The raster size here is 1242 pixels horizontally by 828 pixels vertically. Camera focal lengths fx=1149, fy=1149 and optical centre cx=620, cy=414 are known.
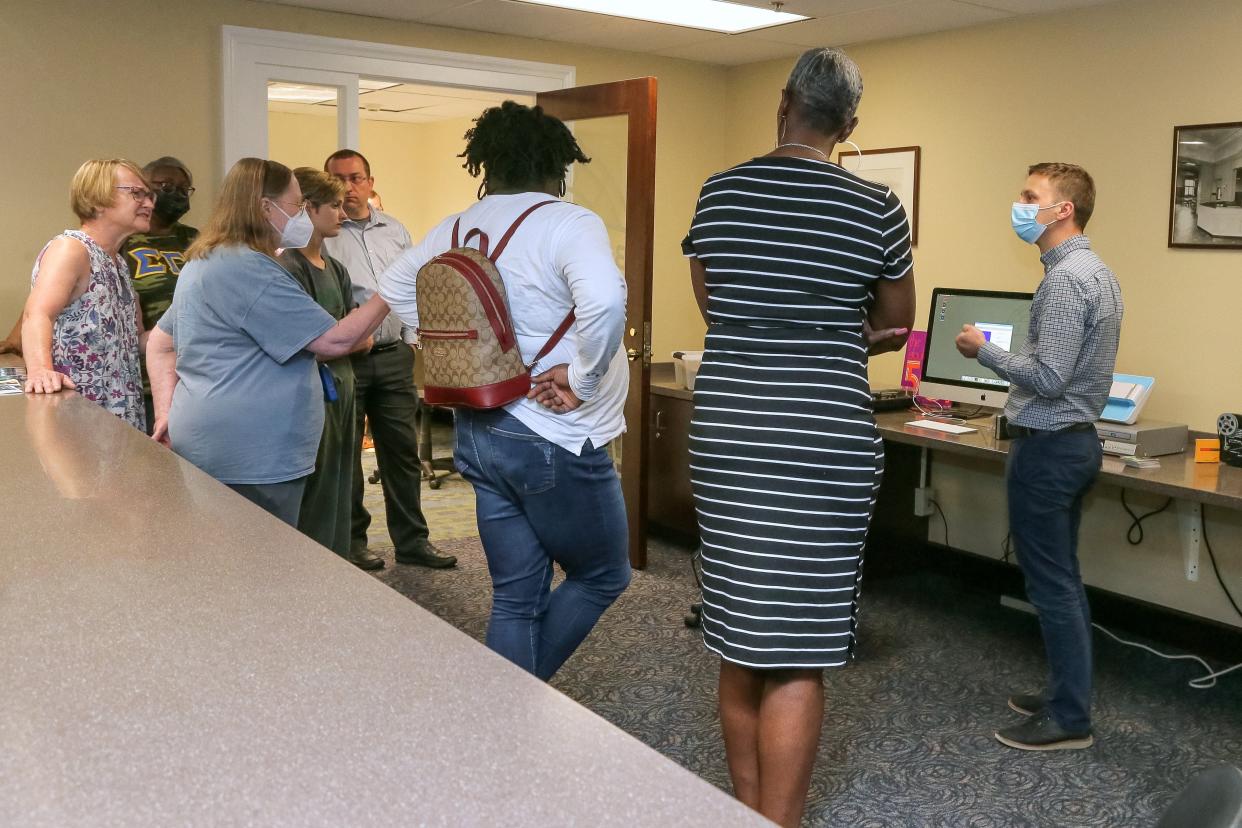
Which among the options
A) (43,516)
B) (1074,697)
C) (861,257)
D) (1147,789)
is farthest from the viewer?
(1074,697)

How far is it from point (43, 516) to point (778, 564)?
1139 millimetres

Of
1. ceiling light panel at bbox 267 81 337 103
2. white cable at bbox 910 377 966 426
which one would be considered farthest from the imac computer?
ceiling light panel at bbox 267 81 337 103

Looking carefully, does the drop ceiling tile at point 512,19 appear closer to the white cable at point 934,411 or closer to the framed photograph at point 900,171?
the framed photograph at point 900,171

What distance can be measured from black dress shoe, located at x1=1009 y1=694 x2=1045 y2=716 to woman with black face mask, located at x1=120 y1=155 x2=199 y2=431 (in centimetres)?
268

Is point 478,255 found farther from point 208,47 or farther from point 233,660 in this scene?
point 208,47

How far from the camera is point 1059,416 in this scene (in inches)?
110

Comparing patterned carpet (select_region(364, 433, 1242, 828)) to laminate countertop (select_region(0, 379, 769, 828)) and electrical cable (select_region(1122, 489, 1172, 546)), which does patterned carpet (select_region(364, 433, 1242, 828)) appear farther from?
laminate countertop (select_region(0, 379, 769, 828))

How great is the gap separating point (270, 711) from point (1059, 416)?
2.31 metres

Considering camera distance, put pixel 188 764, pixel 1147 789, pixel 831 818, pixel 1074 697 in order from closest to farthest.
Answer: pixel 188 764, pixel 831 818, pixel 1147 789, pixel 1074 697

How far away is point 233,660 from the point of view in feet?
3.41

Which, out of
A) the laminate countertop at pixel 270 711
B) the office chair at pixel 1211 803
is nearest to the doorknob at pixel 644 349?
the laminate countertop at pixel 270 711

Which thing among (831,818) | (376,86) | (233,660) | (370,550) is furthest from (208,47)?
(233,660)

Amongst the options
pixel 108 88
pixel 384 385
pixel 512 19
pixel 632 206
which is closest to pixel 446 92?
pixel 512 19

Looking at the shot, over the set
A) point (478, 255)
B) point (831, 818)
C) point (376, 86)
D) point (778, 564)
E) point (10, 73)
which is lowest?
point (831, 818)
